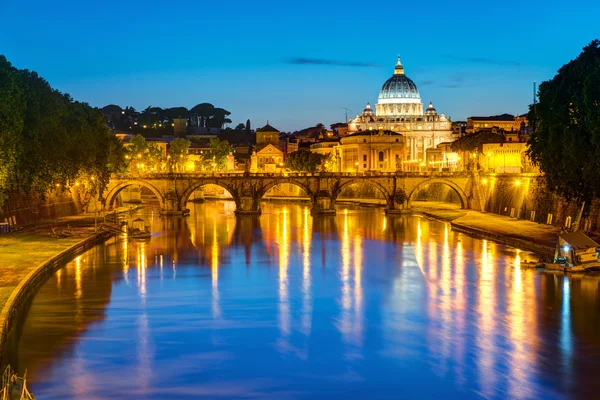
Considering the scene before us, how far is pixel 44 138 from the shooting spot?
58719mm

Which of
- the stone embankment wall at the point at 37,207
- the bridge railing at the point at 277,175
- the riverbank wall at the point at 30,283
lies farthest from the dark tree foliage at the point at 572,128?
the stone embankment wall at the point at 37,207

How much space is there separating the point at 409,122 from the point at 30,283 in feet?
520

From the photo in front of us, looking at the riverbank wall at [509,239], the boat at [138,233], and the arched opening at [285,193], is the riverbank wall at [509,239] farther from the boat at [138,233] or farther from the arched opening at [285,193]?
the arched opening at [285,193]

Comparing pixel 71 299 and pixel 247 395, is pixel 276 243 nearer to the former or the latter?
pixel 71 299

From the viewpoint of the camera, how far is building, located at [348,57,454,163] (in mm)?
183625

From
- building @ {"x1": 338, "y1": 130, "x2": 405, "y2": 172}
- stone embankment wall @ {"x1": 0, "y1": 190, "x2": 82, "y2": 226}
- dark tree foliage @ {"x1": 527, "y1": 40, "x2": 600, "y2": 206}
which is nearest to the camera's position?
dark tree foliage @ {"x1": 527, "y1": 40, "x2": 600, "y2": 206}

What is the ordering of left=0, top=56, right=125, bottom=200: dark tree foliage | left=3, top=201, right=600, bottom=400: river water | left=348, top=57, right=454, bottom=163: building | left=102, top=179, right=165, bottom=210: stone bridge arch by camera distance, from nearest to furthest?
left=3, top=201, right=600, bottom=400: river water, left=0, top=56, right=125, bottom=200: dark tree foliage, left=102, top=179, right=165, bottom=210: stone bridge arch, left=348, top=57, right=454, bottom=163: building

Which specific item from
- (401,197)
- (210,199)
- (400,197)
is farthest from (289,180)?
(210,199)

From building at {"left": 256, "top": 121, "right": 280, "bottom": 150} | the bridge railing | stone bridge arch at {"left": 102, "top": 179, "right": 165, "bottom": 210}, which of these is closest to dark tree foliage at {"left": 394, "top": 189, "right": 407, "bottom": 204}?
the bridge railing

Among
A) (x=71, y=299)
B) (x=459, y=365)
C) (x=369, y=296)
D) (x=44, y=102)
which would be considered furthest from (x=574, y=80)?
(x=44, y=102)

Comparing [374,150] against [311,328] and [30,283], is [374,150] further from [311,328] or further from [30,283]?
[311,328]

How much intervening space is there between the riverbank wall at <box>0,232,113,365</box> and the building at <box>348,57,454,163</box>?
12498 centimetres

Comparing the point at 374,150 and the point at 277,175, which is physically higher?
the point at 374,150

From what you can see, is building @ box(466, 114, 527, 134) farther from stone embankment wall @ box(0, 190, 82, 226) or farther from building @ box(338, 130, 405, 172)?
stone embankment wall @ box(0, 190, 82, 226)
